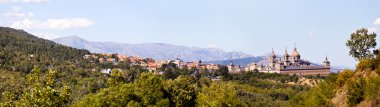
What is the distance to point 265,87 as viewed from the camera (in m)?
149

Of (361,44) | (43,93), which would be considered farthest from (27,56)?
(43,93)

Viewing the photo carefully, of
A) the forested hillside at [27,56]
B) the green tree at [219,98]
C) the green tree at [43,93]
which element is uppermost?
the forested hillside at [27,56]

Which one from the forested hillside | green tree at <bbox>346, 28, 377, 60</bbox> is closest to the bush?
green tree at <bbox>346, 28, 377, 60</bbox>

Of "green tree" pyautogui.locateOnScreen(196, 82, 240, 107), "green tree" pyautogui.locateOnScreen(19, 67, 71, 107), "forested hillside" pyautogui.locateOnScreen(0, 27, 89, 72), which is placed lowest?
"green tree" pyautogui.locateOnScreen(196, 82, 240, 107)

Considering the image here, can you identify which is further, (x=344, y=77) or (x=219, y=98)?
(x=344, y=77)

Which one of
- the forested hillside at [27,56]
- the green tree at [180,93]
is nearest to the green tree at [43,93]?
the green tree at [180,93]

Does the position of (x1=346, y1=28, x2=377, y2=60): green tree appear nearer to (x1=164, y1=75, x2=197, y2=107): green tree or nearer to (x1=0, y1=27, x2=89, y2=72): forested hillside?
(x1=164, y1=75, x2=197, y2=107): green tree

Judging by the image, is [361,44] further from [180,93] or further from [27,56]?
[27,56]

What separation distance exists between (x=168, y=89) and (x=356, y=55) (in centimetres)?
2993

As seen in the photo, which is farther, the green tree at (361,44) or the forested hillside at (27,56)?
the forested hillside at (27,56)

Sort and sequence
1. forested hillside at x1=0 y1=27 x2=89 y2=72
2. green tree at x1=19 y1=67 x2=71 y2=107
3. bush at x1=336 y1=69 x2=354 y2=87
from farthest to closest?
forested hillside at x1=0 y1=27 x2=89 y2=72, bush at x1=336 y1=69 x2=354 y2=87, green tree at x1=19 y1=67 x2=71 y2=107

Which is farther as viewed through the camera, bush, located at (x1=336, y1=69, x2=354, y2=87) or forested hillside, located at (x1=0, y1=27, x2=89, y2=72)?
forested hillside, located at (x1=0, y1=27, x2=89, y2=72)

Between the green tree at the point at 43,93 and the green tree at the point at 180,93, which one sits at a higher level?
the green tree at the point at 43,93

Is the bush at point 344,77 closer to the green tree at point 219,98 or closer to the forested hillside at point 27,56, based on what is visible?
the green tree at point 219,98
